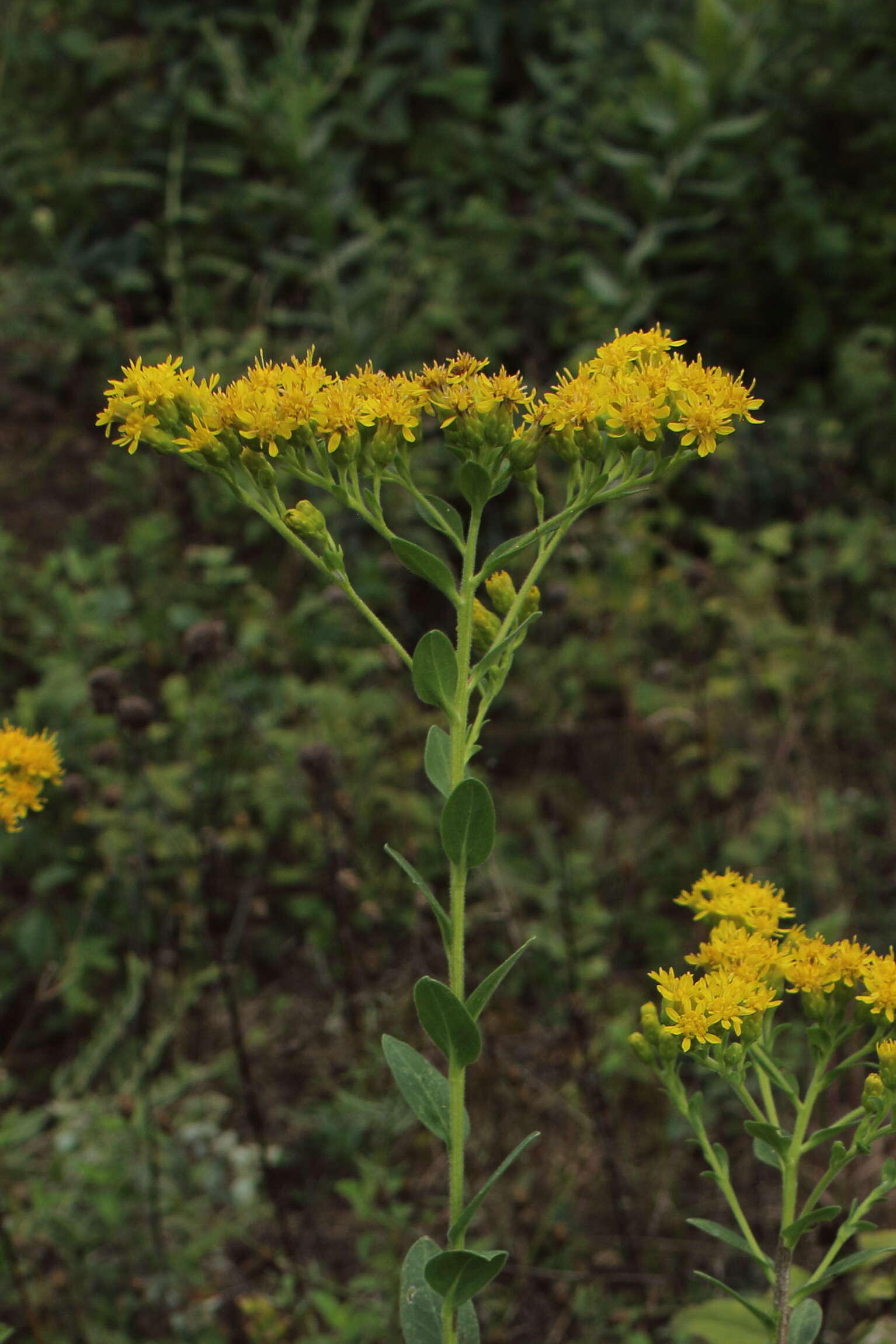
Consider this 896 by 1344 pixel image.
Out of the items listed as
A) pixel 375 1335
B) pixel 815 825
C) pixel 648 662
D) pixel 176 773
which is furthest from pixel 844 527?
pixel 375 1335

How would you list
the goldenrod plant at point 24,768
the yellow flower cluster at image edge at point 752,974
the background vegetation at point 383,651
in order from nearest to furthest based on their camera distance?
the yellow flower cluster at image edge at point 752,974, the goldenrod plant at point 24,768, the background vegetation at point 383,651

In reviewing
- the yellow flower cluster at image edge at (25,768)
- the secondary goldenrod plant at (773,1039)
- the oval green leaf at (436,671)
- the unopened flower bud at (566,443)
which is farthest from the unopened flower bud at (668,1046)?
the yellow flower cluster at image edge at (25,768)

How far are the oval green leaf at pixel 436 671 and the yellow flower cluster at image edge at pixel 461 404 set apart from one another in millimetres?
242

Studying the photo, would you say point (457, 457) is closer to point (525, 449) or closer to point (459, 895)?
point (525, 449)

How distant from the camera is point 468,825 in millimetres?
1278

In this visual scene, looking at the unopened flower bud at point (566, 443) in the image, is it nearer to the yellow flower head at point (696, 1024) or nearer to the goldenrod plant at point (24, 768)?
the yellow flower head at point (696, 1024)

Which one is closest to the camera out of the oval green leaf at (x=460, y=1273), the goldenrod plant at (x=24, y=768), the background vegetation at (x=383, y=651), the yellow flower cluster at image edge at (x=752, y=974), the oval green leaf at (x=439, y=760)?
the oval green leaf at (x=460, y=1273)

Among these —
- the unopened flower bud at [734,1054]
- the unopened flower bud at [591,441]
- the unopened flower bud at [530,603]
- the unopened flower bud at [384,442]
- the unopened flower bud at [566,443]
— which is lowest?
the unopened flower bud at [734,1054]

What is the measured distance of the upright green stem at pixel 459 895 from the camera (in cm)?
127

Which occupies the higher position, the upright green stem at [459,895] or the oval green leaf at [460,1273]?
the upright green stem at [459,895]

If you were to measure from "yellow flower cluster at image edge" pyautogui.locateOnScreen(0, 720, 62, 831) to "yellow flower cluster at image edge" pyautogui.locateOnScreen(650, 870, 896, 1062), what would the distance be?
83 centimetres

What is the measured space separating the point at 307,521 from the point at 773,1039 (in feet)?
2.50

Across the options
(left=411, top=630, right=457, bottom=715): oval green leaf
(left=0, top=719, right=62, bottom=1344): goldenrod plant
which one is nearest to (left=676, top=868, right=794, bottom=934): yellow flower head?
(left=411, top=630, right=457, bottom=715): oval green leaf

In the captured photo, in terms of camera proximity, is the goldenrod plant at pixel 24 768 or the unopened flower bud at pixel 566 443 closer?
the unopened flower bud at pixel 566 443
